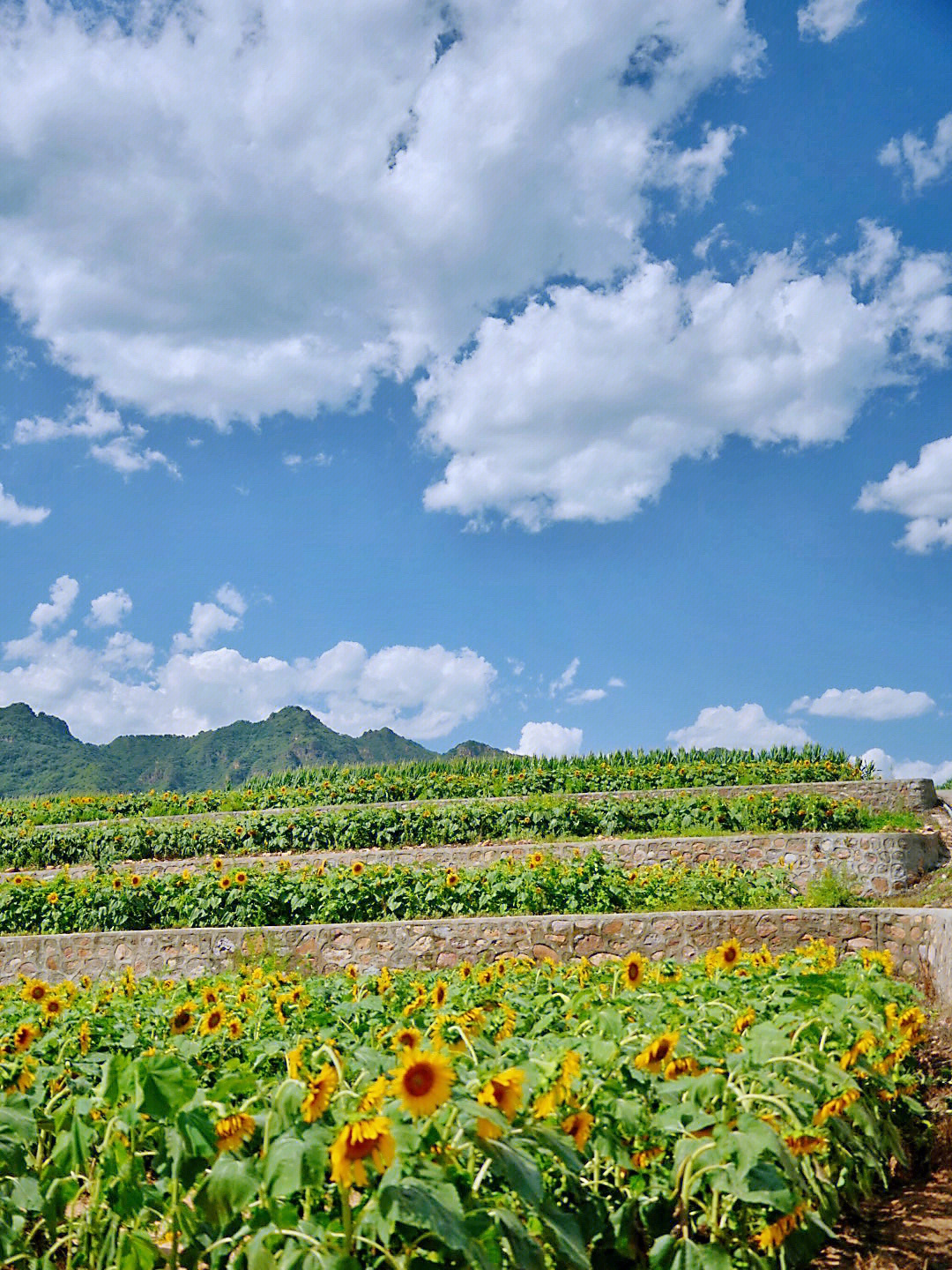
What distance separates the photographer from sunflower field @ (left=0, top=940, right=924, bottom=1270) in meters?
2.21

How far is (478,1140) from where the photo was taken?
2.24 meters

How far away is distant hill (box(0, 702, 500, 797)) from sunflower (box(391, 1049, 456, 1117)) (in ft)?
162

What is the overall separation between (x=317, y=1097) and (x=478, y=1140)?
39 cm

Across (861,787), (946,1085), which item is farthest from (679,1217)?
(861,787)

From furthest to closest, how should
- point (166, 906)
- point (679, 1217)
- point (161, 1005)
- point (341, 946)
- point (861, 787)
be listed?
1. point (861, 787)
2. point (166, 906)
3. point (341, 946)
4. point (161, 1005)
5. point (679, 1217)

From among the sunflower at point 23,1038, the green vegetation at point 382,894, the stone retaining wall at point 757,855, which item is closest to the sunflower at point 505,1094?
the sunflower at point 23,1038

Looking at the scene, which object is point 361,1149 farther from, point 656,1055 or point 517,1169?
point 656,1055

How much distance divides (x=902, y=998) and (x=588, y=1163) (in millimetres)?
2615

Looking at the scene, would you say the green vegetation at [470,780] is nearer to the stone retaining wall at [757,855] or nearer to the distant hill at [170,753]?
the stone retaining wall at [757,855]

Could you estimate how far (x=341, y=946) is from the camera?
352 inches

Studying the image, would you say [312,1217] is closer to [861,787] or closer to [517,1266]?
[517,1266]

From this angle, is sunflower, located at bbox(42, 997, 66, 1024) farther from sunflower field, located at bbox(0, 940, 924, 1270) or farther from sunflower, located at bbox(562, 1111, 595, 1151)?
sunflower, located at bbox(562, 1111, 595, 1151)

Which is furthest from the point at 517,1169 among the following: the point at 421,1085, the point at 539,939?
→ the point at 539,939

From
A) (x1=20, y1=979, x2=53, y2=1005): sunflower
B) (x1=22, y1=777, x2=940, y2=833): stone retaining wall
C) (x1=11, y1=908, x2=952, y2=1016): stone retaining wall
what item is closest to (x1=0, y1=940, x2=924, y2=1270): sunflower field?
(x1=20, y1=979, x2=53, y2=1005): sunflower
